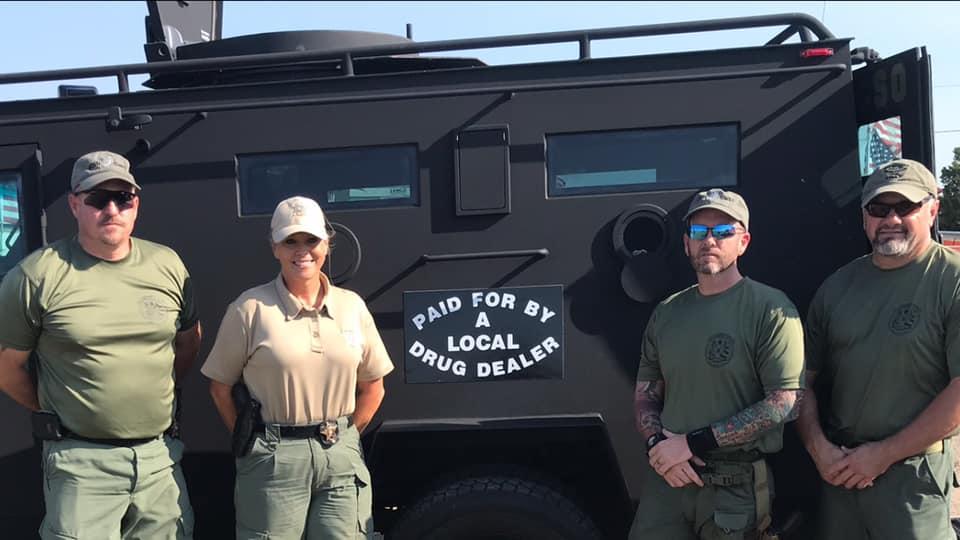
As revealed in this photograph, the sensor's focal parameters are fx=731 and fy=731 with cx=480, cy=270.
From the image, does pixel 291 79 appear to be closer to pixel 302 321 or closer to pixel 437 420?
pixel 302 321

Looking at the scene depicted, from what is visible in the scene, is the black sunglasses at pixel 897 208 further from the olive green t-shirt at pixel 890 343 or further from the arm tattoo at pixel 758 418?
the arm tattoo at pixel 758 418

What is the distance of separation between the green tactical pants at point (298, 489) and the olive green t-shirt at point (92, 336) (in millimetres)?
447

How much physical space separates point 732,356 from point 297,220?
1.53 metres

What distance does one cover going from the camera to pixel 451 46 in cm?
298

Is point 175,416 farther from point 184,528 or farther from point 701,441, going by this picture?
point 701,441

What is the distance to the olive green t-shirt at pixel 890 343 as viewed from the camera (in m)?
2.33

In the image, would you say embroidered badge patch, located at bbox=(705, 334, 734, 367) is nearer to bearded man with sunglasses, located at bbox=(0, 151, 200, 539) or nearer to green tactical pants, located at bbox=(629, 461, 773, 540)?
green tactical pants, located at bbox=(629, 461, 773, 540)

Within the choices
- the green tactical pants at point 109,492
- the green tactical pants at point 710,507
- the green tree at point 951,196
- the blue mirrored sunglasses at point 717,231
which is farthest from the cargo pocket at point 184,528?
the green tree at point 951,196

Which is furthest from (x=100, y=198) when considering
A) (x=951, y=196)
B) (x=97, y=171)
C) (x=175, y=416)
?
(x=951, y=196)

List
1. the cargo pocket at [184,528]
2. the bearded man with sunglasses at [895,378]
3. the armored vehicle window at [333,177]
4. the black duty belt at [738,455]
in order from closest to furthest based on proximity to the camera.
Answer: the bearded man with sunglasses at [895,378], the black duty belt at [738,455], the cargo pocket at [184,528], the armored vehicle window at [333,177]

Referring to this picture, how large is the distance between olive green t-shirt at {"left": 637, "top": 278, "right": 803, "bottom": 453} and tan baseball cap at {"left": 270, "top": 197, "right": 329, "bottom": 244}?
1273 millimetres

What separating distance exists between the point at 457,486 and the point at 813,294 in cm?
161

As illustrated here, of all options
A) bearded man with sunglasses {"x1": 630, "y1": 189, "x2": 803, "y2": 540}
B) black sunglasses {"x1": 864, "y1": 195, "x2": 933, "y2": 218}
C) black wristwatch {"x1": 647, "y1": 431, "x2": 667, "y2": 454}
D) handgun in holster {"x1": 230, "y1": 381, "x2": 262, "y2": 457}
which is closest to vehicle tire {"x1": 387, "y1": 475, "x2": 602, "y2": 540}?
bearded man with sunglasses {"x1": 630, "y1": 189, "x2": 803, "y2": 540}

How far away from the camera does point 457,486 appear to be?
2934mm
